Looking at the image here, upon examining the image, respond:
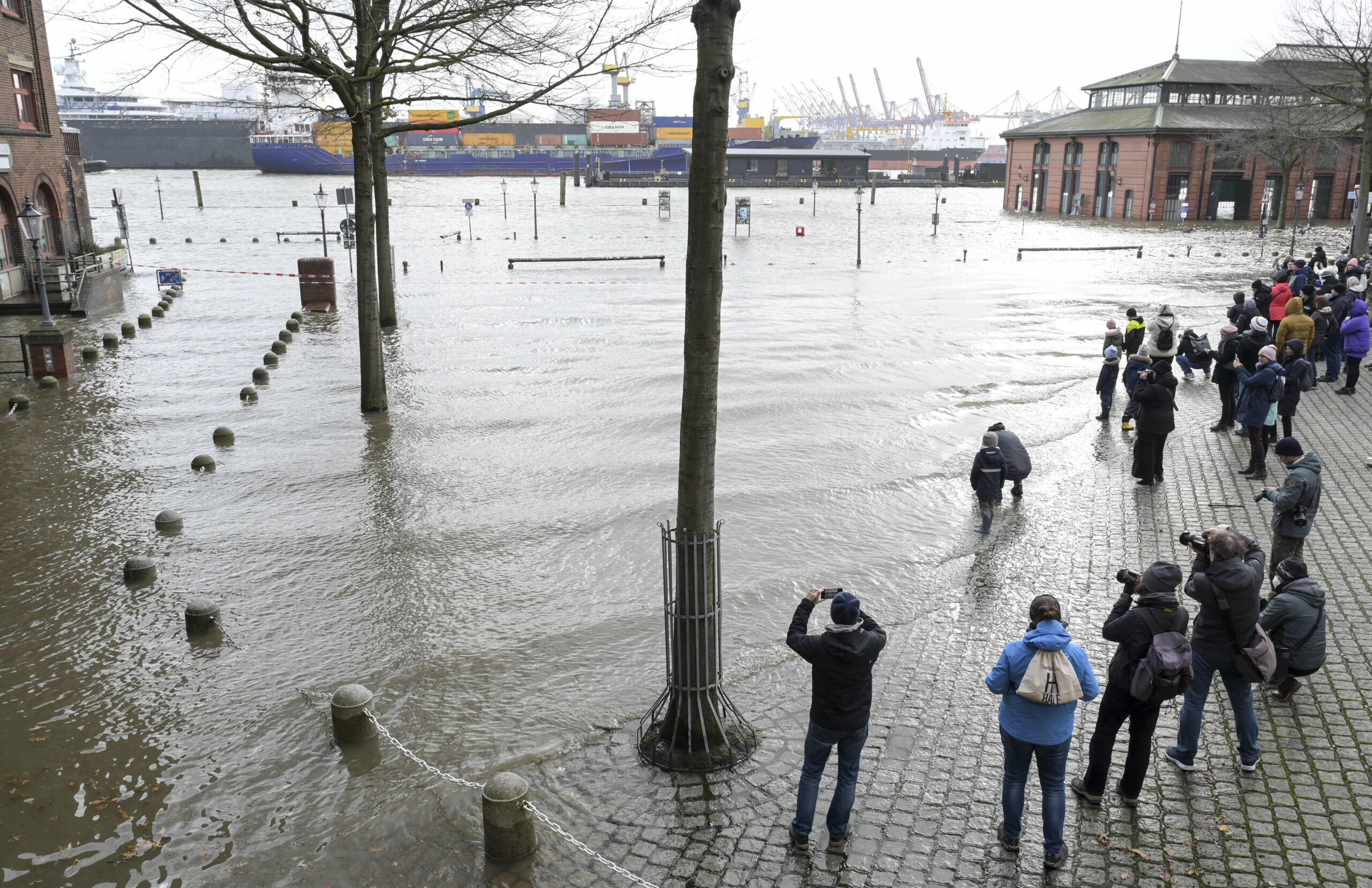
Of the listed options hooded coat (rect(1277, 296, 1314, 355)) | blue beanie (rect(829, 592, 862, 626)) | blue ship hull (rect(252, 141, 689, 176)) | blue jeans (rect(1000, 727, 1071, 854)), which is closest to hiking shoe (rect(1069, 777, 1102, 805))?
blue jeans (rect(1000, 727, 1071, 854))

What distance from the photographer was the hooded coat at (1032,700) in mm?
5359

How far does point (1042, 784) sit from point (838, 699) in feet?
3.91

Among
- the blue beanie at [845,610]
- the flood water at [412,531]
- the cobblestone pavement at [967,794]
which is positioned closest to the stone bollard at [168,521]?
the flood water at [412,531]

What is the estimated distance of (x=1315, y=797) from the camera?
5836mm

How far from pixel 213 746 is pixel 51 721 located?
1.26 metres

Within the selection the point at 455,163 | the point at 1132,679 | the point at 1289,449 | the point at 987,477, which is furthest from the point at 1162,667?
the point at 455,163

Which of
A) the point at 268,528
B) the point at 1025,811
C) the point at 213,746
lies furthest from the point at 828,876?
the point at 268,528

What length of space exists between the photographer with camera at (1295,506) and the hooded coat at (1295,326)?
741 cm

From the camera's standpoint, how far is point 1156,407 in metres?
11.7

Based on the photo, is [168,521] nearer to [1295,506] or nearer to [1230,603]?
[1230,603]

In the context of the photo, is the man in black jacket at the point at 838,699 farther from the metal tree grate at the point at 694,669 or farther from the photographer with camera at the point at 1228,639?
the photographer with camera at the point at 1228,639

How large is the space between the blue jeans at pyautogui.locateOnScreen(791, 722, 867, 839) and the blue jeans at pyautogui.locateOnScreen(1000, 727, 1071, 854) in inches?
31.6

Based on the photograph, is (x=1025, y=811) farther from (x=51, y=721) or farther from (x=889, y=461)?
(x=889, y=461)

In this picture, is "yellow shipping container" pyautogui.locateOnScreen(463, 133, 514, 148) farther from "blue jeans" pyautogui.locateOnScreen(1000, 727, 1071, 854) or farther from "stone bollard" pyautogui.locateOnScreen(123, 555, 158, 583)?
"blue jeans" pyautogui.locateOnScreen(1000, 727, 1071, 854)
